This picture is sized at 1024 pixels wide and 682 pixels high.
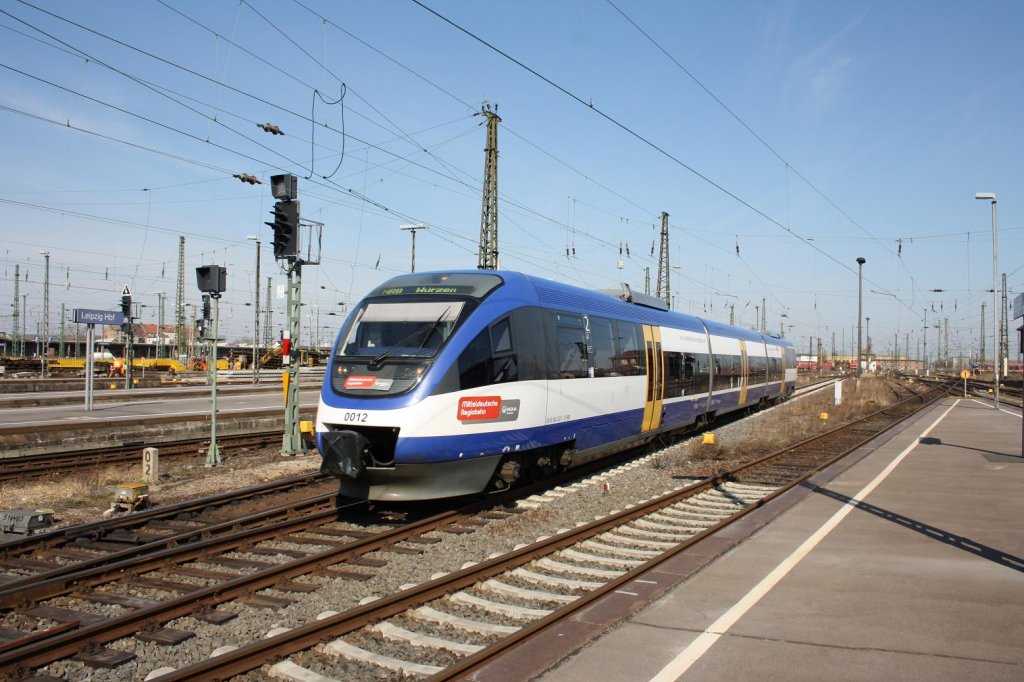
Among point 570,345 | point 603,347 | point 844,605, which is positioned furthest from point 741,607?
point 603,347

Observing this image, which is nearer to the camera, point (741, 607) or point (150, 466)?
point (741, 607)

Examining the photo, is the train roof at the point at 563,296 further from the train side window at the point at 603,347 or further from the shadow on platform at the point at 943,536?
the shadow on platform at the point at 943,536

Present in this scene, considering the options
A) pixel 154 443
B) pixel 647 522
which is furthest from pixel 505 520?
pixel 154 443

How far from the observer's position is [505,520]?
9977mm

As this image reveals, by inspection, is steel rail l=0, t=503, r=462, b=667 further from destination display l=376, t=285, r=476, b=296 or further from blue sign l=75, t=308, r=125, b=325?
blue sign l=75, t=308, r=125, b=325

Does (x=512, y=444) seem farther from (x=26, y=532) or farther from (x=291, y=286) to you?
(x=291, y=286)

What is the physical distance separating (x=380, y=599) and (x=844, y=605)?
3.86 metres

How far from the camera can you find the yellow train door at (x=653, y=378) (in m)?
16.3

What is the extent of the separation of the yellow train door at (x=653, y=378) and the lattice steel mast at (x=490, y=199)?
7.58 m

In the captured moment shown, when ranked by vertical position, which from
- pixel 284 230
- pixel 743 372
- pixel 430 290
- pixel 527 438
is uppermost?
pixel 284 230

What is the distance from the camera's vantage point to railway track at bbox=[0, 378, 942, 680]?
17.7 feet

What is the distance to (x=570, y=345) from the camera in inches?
491

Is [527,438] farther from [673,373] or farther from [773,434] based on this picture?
[773,434]

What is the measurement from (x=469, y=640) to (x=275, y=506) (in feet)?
20.1
